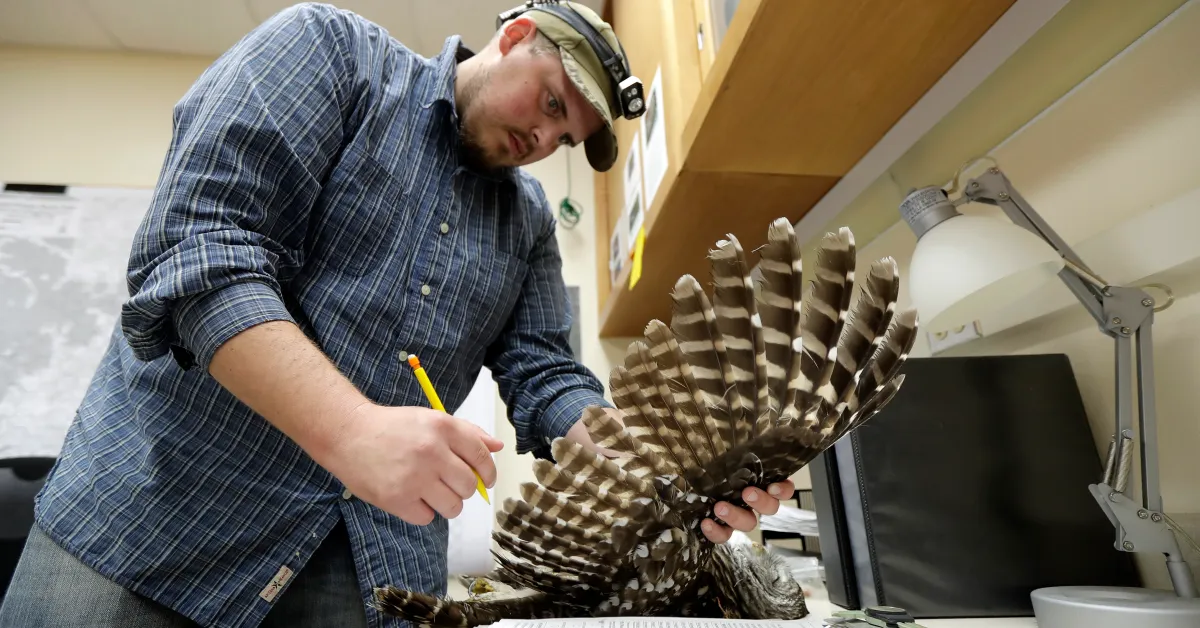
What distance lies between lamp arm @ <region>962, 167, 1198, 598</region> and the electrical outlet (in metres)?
0.28

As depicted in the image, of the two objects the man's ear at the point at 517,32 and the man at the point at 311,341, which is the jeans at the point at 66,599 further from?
the man's ear at the point at 517,32

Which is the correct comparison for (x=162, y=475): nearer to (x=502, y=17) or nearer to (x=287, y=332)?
(x=287, y=332)

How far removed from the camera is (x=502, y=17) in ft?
3.49

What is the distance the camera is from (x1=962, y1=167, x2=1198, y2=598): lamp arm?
0.62 m

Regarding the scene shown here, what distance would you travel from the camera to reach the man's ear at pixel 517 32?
0.99m

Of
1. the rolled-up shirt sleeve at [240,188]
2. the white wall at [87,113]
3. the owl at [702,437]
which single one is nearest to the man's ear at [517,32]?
the rolled-up shirt sleeve at [240,188]

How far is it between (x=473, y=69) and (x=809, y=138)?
1.82 ft

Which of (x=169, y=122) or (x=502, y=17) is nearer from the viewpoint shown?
(x=502, y=17)

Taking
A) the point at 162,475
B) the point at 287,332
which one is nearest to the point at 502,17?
the point at 287,332

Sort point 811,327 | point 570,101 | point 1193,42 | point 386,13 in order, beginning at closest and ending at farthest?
point 811,327 < point 1193,42 < point 570,101 < point 386,13

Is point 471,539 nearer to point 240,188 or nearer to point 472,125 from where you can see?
point 472,125

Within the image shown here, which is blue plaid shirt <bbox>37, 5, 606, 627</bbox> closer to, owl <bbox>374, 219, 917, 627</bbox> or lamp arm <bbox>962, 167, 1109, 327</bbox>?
owl <bbox>374, 219, 917, 627</bbox>

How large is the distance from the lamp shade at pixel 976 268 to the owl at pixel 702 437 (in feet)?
0.68

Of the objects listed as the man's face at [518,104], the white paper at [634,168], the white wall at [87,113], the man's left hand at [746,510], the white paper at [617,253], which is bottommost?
the man's left hand at [746,510]
